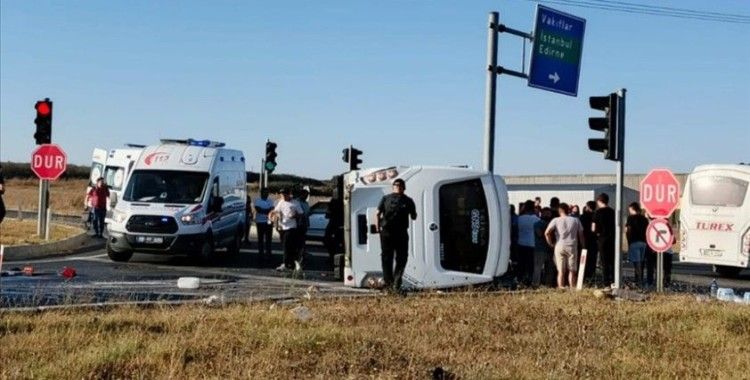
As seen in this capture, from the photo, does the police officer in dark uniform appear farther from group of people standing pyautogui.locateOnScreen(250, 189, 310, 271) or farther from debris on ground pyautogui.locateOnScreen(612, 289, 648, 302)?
group of people standing pyautogui.locateOnScreen(250, 189, 310, 271)

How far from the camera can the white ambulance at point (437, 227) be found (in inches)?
632

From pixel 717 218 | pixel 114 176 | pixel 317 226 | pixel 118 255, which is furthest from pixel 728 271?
pixel 114 176

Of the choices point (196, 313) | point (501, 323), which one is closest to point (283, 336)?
point (196, 313)

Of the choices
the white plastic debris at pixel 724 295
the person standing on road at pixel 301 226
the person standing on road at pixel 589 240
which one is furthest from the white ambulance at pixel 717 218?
the person standing on road at pixel 301 226

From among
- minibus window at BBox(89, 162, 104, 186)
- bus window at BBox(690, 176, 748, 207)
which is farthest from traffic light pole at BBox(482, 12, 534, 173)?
minibus window at BBox(89, 162, 104, 186)

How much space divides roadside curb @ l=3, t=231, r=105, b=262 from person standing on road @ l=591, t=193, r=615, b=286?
12.6m

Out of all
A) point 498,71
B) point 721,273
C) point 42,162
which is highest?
point 498,71

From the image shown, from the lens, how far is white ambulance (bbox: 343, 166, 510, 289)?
16047 millimetres

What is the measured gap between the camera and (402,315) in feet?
39.3

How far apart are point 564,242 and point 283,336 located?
8.85m

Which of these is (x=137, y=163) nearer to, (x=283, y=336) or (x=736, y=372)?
(x=283, y=336)

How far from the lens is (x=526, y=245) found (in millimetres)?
18656

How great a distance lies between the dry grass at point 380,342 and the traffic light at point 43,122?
547 inches

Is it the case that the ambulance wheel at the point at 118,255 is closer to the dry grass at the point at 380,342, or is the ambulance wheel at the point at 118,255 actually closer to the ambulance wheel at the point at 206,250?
the ambulance wheel at the point at 206,250
